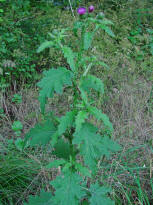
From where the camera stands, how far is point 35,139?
4.85ft

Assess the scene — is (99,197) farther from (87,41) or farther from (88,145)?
(87,41)

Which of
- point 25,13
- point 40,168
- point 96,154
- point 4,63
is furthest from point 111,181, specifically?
point 25,13

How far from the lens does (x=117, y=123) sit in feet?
9.81

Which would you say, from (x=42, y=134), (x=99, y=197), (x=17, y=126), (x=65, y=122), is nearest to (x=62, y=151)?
(x=42, y=134)

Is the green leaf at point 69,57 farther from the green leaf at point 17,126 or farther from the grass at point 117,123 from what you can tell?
the green leaf at point 17,126

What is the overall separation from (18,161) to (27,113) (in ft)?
3.46

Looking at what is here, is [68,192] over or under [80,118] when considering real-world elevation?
under

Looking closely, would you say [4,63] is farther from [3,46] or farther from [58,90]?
[58,90]

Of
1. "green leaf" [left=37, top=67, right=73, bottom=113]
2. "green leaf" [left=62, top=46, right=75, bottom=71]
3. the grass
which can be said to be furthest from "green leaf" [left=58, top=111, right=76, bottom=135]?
the grass

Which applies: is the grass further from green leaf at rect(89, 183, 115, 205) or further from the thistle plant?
the thistle plant

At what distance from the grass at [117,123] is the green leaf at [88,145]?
2.44 feet

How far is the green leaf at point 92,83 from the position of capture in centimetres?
139

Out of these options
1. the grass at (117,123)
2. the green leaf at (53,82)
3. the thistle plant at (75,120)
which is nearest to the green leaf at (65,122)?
the thistle plant at (75,120)

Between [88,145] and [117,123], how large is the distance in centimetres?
172
